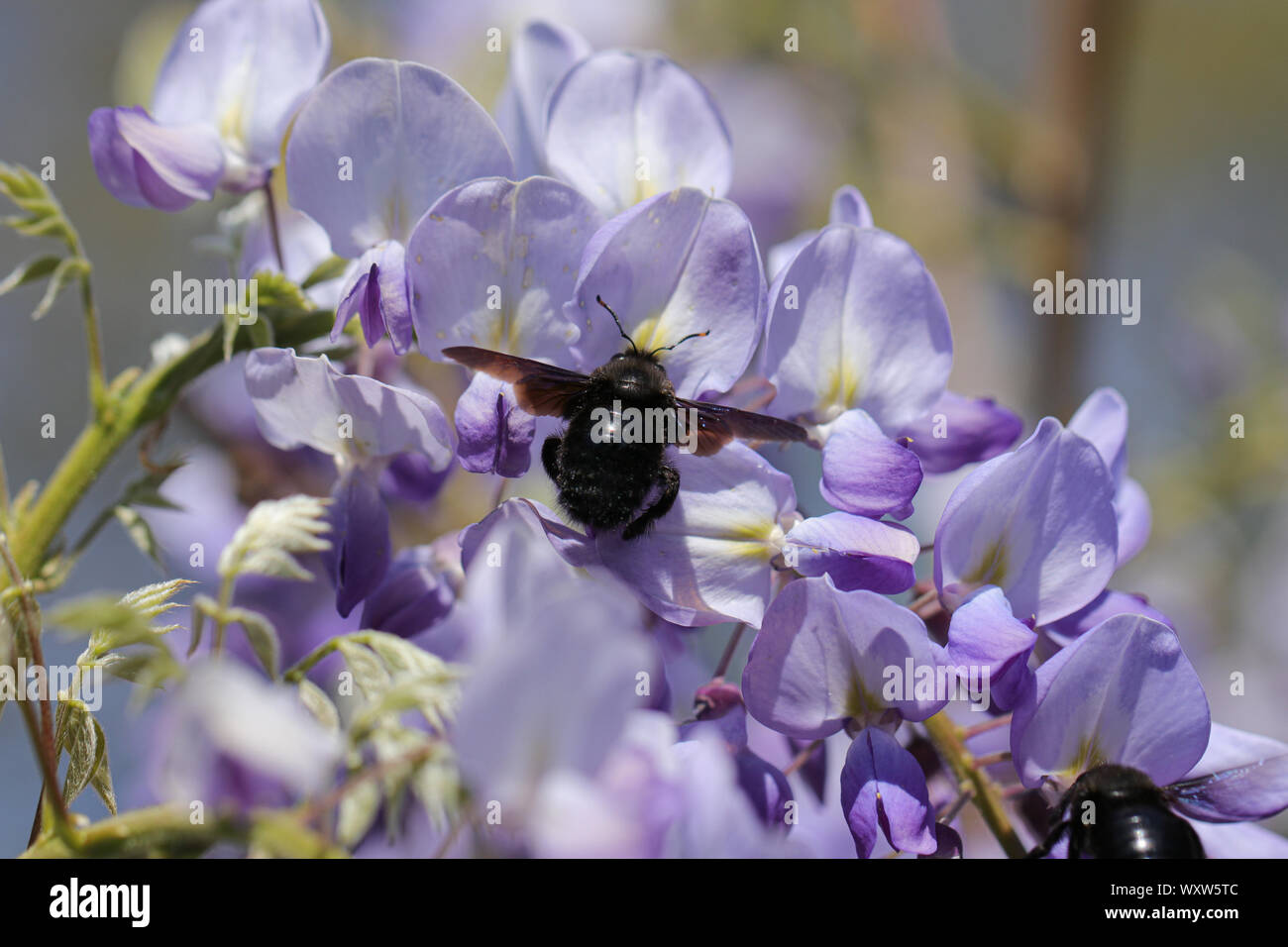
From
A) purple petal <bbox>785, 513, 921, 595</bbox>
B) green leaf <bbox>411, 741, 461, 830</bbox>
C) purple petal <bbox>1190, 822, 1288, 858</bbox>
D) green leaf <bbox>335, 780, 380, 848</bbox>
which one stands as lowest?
purple petal <bbox>1190, 822, 1288, 858</bbox>

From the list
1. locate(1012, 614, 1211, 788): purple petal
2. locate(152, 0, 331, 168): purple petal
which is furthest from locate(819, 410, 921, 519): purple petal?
locate(152, 0, 331, 168): purple petal

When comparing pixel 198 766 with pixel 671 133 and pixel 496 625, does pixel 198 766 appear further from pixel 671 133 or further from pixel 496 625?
pixel 671 133

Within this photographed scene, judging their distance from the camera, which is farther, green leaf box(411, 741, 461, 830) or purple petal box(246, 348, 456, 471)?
purple petal box(246, 348, 456, 471)

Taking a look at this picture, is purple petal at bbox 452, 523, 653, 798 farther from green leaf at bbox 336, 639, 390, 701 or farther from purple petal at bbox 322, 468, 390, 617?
purple petal at bbox 322, 468, 390, 617

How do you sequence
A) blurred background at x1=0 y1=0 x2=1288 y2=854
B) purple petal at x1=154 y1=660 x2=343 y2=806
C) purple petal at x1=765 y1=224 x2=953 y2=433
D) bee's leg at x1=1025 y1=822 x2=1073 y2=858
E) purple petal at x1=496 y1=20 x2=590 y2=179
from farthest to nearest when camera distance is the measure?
blurred background at x1=0 y1=0 x2=1288 y2=854, purple petal at x1=496 y1=20 x2=590 y2=179, purple petal at x1=765 y1=224 x2=953 y2=433, bee's leg at x1=1025 y1=822 x2=1073 y2=858, purple petal at x1=154 y1=660 x2=343 y2=806

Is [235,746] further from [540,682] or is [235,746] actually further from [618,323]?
[618,323]

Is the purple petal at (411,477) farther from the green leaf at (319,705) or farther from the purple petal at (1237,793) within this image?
the purple petal at (1237,793)

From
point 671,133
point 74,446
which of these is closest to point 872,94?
point 671,133
